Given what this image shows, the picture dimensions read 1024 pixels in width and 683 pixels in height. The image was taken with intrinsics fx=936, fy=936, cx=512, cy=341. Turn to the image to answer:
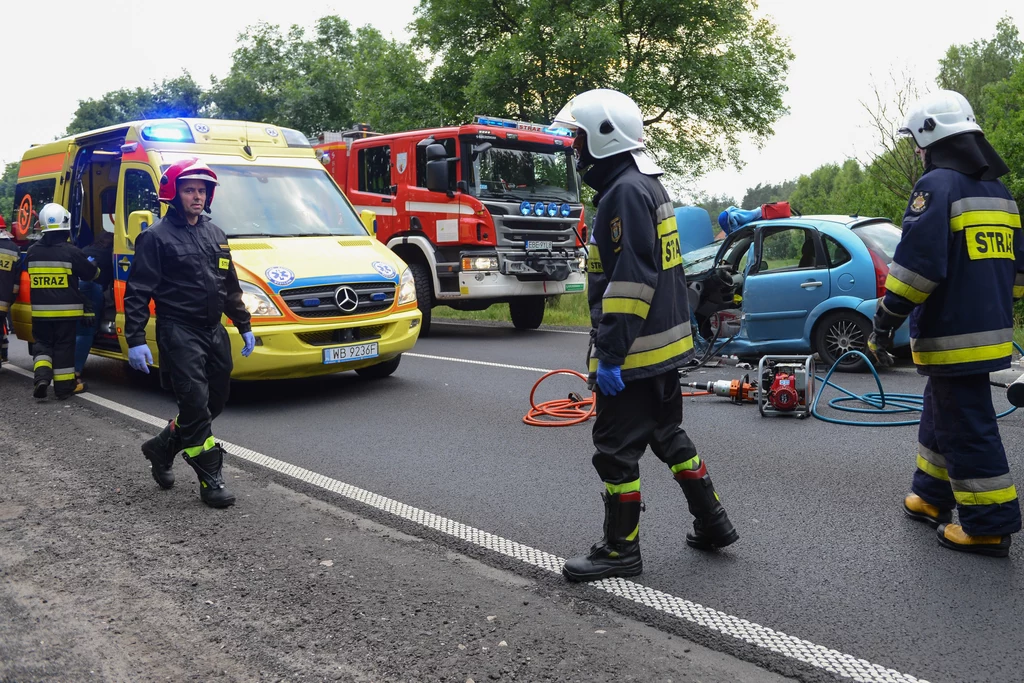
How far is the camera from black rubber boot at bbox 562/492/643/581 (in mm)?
3889

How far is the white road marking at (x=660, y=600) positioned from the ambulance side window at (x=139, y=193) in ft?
13.0

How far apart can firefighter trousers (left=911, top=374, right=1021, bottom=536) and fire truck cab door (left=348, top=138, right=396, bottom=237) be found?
10.4 meters

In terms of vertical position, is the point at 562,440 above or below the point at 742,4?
below

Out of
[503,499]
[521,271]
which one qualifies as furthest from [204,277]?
[521,271]

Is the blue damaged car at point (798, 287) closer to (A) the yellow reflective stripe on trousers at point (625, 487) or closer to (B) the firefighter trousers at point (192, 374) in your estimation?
(B) the firefighter trousers at point (192, 374)

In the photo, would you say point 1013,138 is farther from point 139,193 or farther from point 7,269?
point 7,269

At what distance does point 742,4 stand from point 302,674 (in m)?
27.3

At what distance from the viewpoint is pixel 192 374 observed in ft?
16.9

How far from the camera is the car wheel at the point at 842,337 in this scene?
356 inches

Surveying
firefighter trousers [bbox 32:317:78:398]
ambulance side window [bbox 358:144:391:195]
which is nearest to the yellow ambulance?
firefighter trousers [bbox 32:317:78:398]

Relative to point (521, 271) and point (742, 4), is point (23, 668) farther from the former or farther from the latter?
point (742, 4)

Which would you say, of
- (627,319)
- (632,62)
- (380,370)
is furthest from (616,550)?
(632,62)

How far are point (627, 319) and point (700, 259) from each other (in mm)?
7234

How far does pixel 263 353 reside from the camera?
7609 millimetres
